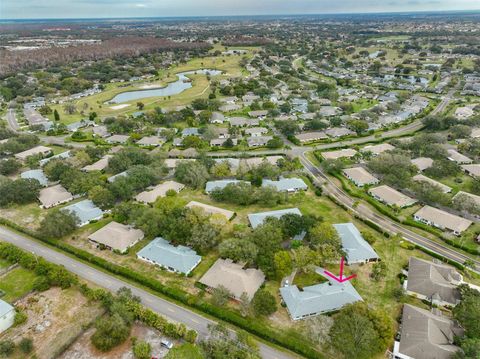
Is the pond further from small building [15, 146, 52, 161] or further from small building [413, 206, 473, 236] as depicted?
small building [413, 206, 473, 236]

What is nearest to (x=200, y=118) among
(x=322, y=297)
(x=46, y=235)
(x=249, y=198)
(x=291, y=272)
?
(x=249, y=198)

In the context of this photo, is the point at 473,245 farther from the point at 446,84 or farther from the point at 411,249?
the point at 446,84

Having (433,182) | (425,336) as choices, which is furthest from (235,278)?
(433,182)

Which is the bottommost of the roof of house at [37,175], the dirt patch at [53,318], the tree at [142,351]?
the roof of house at [37,175]

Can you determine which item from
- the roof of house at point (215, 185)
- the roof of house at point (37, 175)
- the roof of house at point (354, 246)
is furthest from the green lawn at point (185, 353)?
the roof of house at point (37, 175)

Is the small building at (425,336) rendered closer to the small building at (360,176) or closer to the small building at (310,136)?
the small building at (360,176)

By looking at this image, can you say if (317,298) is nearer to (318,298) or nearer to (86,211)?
(318,298)
